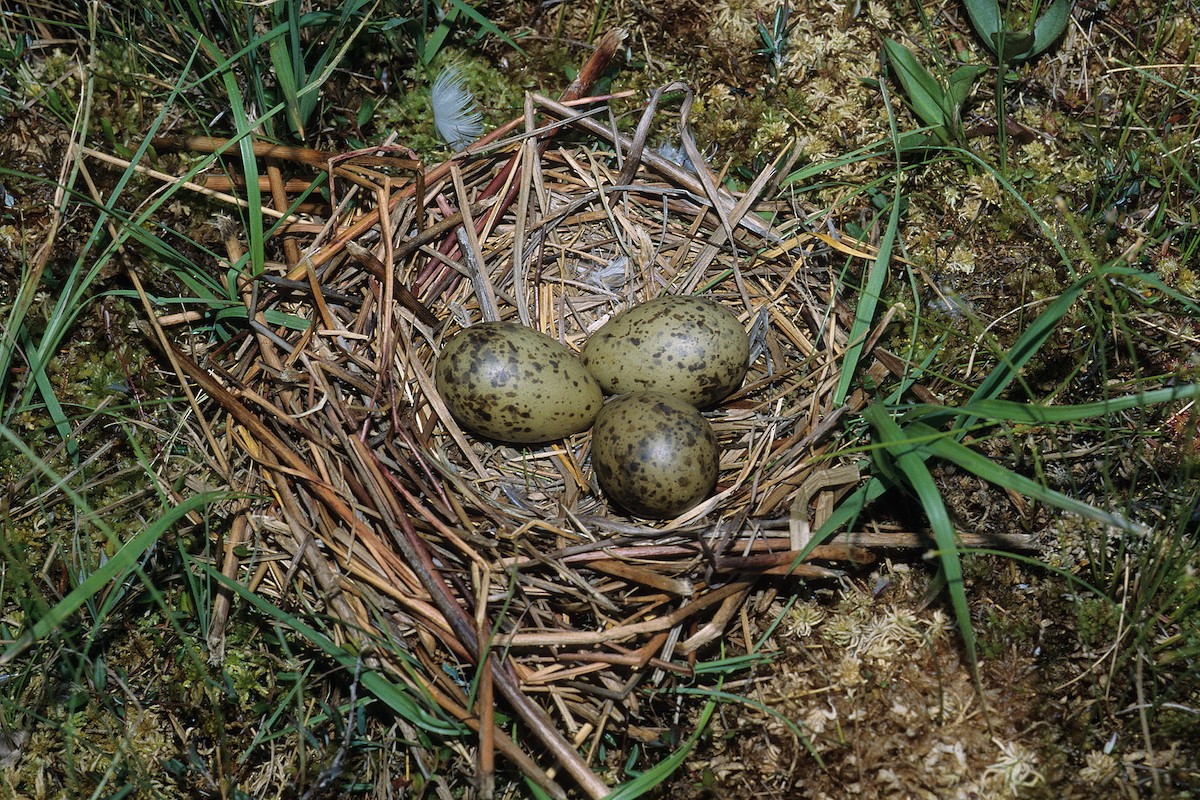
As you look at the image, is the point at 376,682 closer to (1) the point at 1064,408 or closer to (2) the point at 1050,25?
(1) the point at 1064,408

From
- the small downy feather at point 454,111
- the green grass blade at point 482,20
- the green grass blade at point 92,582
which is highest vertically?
the green grass blade at point 482,20

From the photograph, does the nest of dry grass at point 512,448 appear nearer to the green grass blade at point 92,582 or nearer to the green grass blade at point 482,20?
the green grass blade at point 482,20

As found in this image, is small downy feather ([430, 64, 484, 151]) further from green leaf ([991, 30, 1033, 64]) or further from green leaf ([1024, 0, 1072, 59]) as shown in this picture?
green leaf ([1024, 0, 1072, 59])

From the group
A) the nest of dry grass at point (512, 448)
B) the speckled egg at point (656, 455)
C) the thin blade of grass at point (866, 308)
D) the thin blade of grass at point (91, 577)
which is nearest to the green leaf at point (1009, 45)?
the thin blade of grass at point (866, 308)

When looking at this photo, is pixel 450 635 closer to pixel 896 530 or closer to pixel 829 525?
pixel 829 525

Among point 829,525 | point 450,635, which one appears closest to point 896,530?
point 829,525

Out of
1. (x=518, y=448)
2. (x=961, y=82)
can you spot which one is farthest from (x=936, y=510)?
(x=961, y=82)
